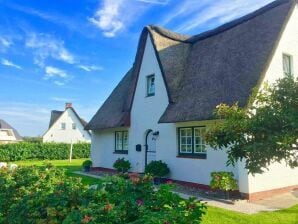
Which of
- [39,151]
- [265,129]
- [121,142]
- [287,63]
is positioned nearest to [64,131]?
[39,151]

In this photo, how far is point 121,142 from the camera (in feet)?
66.1

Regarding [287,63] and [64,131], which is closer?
[287,63]

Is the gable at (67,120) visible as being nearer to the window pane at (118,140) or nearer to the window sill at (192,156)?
the window pane at (118,140)

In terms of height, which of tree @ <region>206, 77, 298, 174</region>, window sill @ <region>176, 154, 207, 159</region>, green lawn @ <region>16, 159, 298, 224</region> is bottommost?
green lawn @ <region>16, 159, 298, 224</region>

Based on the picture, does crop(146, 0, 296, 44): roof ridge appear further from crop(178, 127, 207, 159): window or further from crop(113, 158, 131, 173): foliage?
crop(113, 158, 131, 173): foliage

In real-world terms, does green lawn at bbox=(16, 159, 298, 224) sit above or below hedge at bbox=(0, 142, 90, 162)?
below

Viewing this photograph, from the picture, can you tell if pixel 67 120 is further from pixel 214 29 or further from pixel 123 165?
pixel 214 29

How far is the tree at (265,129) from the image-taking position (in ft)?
15.9

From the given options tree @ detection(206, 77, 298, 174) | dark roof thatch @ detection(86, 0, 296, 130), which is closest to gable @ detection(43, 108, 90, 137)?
dark roof thatch @ detection(86, 0, 296, 130)

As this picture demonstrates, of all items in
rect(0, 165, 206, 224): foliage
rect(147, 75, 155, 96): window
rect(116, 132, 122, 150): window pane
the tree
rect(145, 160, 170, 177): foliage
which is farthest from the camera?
rect(116, 132, 122, 150): window pane

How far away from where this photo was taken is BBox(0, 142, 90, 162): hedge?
34.6m

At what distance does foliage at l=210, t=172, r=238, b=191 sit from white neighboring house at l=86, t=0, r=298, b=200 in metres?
→ 0.36

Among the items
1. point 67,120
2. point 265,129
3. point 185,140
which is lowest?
point 265,129

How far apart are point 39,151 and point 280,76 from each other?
31.4 m
